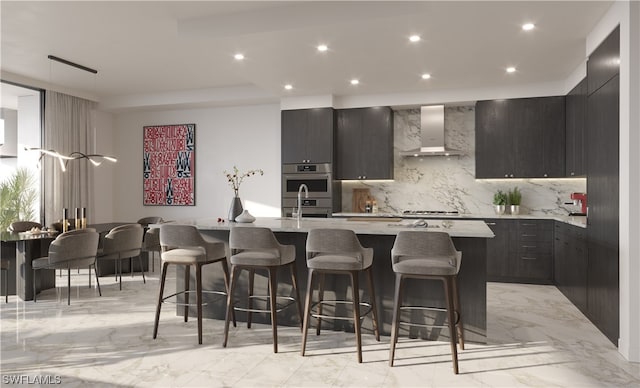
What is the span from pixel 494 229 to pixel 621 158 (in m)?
2.86

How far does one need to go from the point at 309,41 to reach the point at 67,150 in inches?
200

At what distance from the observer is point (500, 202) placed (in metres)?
6.50

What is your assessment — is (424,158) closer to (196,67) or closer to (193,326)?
(196,67)

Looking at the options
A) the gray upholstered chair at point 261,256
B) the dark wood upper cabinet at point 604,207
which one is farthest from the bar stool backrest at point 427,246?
the dark wood upper cabinet at point 604,207

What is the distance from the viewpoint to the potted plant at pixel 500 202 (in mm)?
6465

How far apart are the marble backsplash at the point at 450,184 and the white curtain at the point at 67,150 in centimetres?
455

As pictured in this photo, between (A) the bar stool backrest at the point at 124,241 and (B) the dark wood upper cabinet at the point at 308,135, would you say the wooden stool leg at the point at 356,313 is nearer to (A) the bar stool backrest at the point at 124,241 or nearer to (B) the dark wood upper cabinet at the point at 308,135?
(A) the bar stool backrest at the point at 124,241

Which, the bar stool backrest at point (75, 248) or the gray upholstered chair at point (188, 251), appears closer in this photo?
the gray upholstered chair at point (188, 251)

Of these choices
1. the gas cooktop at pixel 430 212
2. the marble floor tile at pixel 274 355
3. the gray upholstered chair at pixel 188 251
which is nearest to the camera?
the marble floor tile at pixel 274 355

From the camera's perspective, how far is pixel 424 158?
7.08 meters

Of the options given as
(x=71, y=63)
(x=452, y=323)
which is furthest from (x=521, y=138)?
(x=71, y=63)

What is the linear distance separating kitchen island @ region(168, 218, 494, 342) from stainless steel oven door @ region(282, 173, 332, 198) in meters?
2.55

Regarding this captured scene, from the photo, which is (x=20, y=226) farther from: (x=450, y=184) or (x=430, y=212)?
(x=450, y=184)

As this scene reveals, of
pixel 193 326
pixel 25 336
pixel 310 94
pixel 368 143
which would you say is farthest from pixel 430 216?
pixel 25 336
